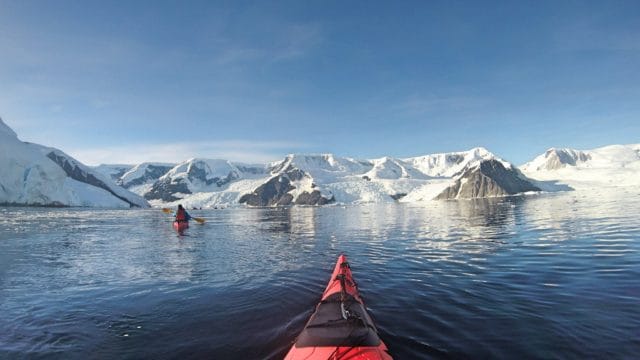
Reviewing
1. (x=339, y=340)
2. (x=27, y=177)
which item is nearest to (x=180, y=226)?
(x=339, y=340)

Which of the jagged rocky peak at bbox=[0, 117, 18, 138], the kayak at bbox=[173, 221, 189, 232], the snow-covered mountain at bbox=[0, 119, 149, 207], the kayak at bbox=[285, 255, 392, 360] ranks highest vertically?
the jagged rocky peak at bbox=[0, 117, 18, 138]

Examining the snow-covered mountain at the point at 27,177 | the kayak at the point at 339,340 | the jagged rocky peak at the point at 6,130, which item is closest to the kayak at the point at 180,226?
the kayak at the point at 339,340

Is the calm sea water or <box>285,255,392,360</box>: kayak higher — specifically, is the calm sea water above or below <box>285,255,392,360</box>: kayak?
below

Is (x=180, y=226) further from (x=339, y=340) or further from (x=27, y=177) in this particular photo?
(x=27, y=177)

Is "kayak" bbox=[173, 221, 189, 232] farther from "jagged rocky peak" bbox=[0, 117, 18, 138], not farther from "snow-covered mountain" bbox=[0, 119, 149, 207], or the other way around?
"jagged rocky peak" bbox=[0, 117, 18, 138]

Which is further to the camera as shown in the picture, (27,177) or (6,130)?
(6,130)

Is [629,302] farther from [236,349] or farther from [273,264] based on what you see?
[273,264]

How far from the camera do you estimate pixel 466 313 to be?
43.0ft

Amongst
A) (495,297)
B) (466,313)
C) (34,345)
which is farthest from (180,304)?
(495,297)

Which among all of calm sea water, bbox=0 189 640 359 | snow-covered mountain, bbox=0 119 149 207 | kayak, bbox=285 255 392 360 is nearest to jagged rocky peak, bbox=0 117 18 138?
snow-covered mountain, bbox=0 119 149 207

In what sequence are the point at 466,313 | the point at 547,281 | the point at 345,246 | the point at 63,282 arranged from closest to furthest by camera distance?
1. the point at 466,313
2. the point at 547,281
3. the point at 63,282
4. the point at 345,246

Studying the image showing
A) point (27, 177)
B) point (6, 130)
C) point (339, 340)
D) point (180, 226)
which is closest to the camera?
point (339, 340)

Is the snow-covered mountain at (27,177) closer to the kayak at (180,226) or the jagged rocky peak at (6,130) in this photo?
the jagged rocky peak at (6,130)

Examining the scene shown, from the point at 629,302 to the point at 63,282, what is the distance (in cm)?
2551
